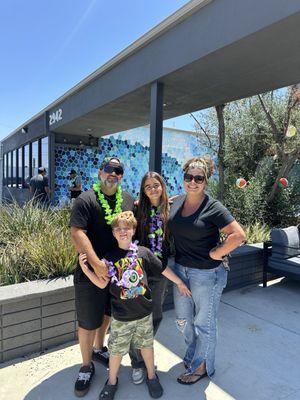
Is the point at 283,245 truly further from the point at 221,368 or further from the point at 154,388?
the point at 154,388

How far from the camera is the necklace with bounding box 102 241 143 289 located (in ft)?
7.50

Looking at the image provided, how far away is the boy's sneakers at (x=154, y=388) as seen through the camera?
2402 millimetres

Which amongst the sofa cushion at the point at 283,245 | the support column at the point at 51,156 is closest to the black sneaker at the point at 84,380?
the sofa cushion at the point at 283,245

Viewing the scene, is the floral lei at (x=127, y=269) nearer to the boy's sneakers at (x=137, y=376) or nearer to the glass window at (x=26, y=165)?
the boy's sneakers at (x=137, y=376)

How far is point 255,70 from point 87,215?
11.9 feet

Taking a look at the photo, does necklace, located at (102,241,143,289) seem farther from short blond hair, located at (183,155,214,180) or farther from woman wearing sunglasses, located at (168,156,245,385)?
short blond hair, located at (183,155,214,180)

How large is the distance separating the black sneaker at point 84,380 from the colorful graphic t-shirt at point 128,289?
22.6 inches

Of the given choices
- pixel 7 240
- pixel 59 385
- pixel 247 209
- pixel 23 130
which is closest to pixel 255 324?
pixel 59 385

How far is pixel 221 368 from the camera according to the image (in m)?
2.80

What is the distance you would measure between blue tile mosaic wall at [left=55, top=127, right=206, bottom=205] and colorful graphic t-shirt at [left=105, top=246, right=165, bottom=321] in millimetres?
8684

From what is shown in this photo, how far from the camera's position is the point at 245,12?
3.67 metres

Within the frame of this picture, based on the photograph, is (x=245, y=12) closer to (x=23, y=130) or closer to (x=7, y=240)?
(x=7, y=240)

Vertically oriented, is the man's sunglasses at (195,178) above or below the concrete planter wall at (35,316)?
above

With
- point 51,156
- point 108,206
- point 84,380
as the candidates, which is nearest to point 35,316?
point 84,380
